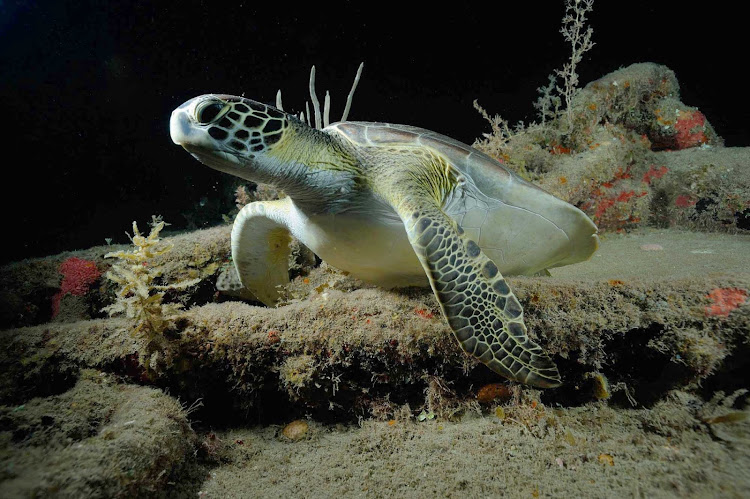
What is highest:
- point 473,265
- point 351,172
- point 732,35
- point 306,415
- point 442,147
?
point 732,35

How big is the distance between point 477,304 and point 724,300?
4.60ft

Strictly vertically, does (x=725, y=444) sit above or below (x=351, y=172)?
below

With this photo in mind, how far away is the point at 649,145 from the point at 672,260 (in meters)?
3.92

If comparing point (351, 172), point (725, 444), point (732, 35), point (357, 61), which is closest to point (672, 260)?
point (725, 444)

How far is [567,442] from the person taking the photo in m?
1.72

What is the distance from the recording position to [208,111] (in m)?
2.09

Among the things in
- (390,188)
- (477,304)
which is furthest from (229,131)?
(477,304)

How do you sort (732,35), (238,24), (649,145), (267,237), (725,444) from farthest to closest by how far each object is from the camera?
(732,35)
(238,24)
(649,145)
(267,237)
(725,444)

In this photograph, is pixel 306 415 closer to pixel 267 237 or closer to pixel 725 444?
pixel 267 237

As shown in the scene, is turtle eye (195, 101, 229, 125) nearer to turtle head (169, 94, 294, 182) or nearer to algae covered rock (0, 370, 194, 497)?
turtle head (169, 94, 294, 182)

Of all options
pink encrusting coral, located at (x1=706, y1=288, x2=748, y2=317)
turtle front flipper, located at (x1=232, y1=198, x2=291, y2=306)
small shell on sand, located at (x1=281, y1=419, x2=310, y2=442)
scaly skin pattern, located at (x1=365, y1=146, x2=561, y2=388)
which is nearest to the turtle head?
turtle front flipper, located at (x1=232, y1=198, x2=291, y2=306)

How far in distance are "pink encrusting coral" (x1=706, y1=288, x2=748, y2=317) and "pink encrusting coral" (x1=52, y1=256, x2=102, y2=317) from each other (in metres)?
5.88

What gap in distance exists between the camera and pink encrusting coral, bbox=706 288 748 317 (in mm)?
1745

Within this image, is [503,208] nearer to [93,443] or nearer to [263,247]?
[263,247]
